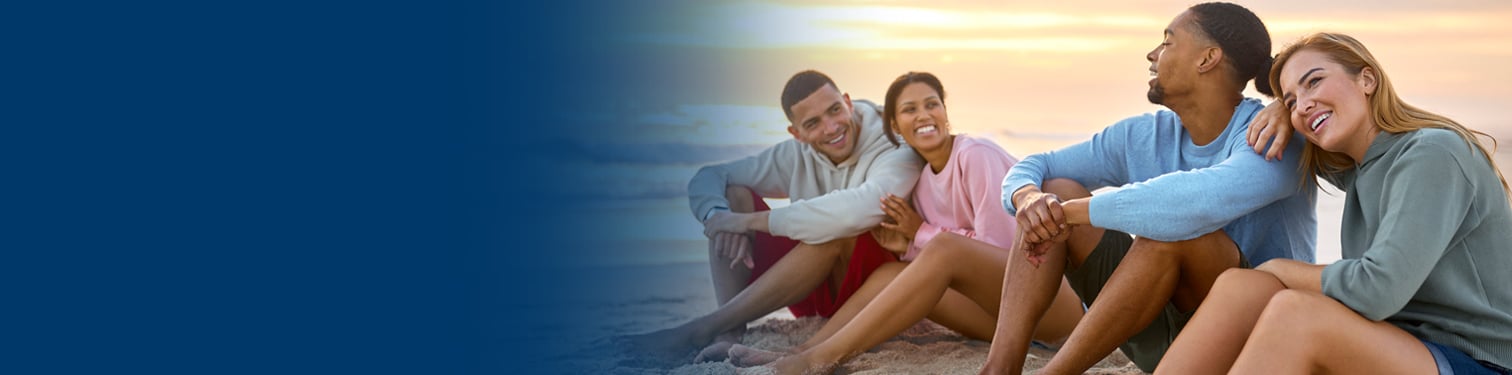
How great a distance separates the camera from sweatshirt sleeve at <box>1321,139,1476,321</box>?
2.26 metres

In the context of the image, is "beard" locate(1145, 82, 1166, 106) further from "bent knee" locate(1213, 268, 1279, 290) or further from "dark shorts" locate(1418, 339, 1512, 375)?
"dark shorts" locate(1418, 339, 1512, 375)

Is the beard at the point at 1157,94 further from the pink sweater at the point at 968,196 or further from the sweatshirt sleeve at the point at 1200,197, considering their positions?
the pink sweater at the point at 968,196

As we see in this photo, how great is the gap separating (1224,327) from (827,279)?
1961mm

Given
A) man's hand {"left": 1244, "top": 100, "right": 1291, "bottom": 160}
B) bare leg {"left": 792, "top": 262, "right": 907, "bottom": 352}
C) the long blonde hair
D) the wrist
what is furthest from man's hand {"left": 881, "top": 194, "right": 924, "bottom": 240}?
the long blonde hair

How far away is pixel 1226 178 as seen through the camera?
276cm

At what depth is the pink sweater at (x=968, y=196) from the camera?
11.8ft

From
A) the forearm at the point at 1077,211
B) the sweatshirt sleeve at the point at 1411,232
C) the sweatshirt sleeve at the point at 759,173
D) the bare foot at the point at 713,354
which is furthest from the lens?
the sweatshirt sleeve at the point at 759,173

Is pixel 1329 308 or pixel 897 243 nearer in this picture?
pixel 1329 308

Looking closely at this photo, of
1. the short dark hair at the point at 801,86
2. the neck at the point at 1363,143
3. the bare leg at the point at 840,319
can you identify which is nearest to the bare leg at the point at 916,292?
the bare leg at the point at 840,319

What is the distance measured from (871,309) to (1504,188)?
4.92ft

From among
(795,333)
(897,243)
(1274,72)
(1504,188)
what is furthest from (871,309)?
Answer: (1504,188)

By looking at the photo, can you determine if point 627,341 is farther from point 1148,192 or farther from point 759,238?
point 1148,192

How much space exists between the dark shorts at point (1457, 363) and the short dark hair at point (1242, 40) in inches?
34.9

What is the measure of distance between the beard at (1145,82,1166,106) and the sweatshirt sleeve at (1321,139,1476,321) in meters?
0.82
